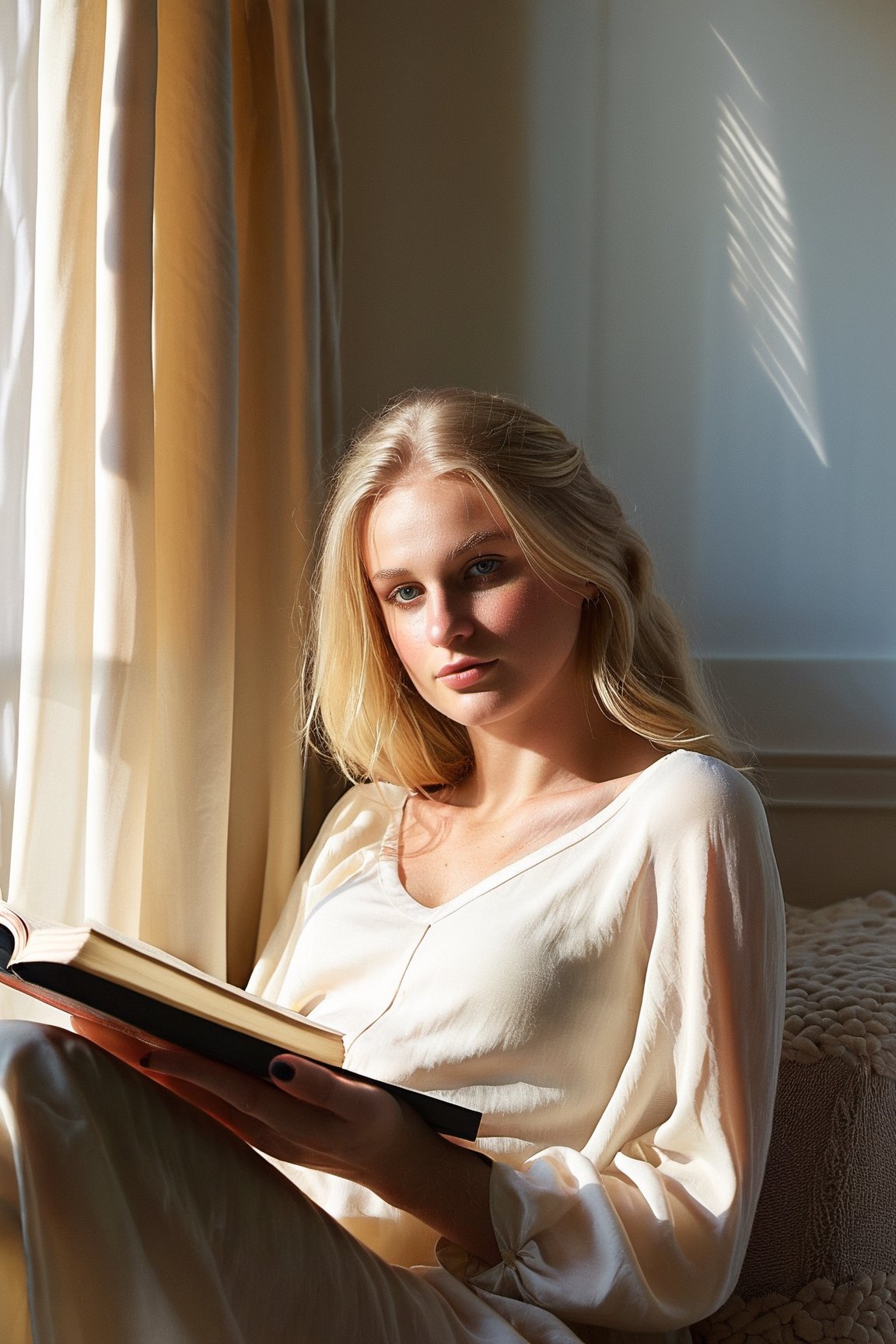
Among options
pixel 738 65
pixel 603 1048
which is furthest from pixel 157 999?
pixel 738 65

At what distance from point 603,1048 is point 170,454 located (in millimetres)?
808

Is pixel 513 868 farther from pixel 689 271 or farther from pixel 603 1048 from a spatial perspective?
pixel 689 271

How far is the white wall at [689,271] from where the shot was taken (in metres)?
1.81

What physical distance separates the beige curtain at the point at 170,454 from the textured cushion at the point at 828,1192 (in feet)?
2.18

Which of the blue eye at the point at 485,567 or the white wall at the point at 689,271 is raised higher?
the white wall at the point at 689,271

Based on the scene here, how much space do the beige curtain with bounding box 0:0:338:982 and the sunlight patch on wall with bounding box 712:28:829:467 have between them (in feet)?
2.04

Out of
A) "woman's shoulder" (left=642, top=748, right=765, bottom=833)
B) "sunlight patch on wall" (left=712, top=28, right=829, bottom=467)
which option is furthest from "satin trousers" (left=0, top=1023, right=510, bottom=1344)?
"sunlight patch on wall" (left=712, top=28, right=829, bottom=467)

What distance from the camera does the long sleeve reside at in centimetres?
96

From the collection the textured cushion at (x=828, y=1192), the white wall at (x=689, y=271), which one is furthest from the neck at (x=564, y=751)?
the white wall at (x=689, y=271)

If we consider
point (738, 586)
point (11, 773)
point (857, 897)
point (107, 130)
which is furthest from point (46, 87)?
point (857, 897)

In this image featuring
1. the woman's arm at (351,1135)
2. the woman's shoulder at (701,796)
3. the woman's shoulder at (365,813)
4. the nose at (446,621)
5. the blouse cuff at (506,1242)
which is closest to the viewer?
the woman's arm at (351,1135)

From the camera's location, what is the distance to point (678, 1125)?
1045 mm

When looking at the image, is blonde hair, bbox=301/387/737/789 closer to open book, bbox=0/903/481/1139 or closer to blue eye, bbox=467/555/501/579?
blue eye, bbox=467/555/501/579

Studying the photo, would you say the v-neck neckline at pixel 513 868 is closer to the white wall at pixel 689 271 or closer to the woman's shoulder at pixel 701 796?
the woman's shoulder at pixel 701 796
